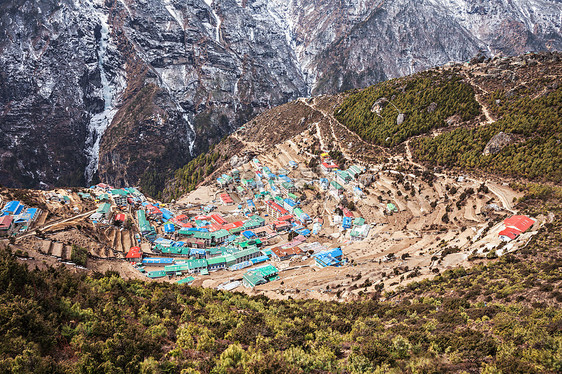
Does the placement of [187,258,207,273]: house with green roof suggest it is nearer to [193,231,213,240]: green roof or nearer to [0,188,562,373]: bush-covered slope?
[193,231,213,240]: green roof

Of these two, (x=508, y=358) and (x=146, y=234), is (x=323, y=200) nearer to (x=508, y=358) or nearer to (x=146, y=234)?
(x=146, y=234)

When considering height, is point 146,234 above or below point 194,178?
below

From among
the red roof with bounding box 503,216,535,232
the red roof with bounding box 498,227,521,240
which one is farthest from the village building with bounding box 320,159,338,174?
the red roof with bounding box 498,227,521,240

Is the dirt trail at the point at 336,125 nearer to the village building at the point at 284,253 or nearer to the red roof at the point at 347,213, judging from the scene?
the red roof at the point at 347,213

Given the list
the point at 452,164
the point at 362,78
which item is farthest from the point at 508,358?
the point at 362,78

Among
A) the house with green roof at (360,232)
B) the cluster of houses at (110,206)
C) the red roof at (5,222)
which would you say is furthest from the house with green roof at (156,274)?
the house with green roof at (360,232)

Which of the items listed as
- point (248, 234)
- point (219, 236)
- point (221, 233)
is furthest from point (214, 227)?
point (248, 234)
